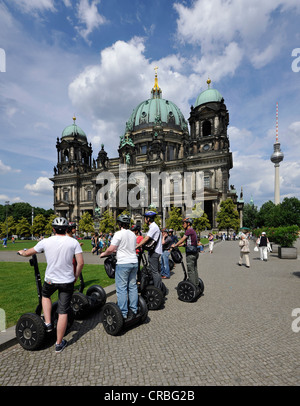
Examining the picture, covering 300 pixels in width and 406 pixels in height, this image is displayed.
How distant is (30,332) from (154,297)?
3.02m

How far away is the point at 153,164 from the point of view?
54.9 meters

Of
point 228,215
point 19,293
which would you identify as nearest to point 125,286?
point 19,293

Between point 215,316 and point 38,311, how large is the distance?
405 centimetres

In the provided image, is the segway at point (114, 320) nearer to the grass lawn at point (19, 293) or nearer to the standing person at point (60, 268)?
the standing person at point (60, 268)

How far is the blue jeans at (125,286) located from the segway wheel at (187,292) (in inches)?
91.5

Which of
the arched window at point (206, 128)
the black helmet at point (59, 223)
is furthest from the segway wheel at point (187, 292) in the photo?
the arched window at point (206, 128)

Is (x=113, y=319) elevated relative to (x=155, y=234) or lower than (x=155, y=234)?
lower

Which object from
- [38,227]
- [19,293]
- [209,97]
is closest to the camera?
[19,293]

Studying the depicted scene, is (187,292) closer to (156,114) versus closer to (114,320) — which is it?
(114,320)

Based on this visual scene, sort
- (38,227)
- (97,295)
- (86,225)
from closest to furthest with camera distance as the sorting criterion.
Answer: (97,295) < (86,225) < (38,227)

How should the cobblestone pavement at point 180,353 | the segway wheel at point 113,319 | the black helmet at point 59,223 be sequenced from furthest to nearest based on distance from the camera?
the segway wheel at point 113,319 → the black helmet at point 59,223 → the cobblestone pavement at point 180,353

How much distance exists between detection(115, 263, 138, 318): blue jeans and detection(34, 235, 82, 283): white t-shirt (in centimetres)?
104

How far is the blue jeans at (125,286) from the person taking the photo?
→ 4.36m
